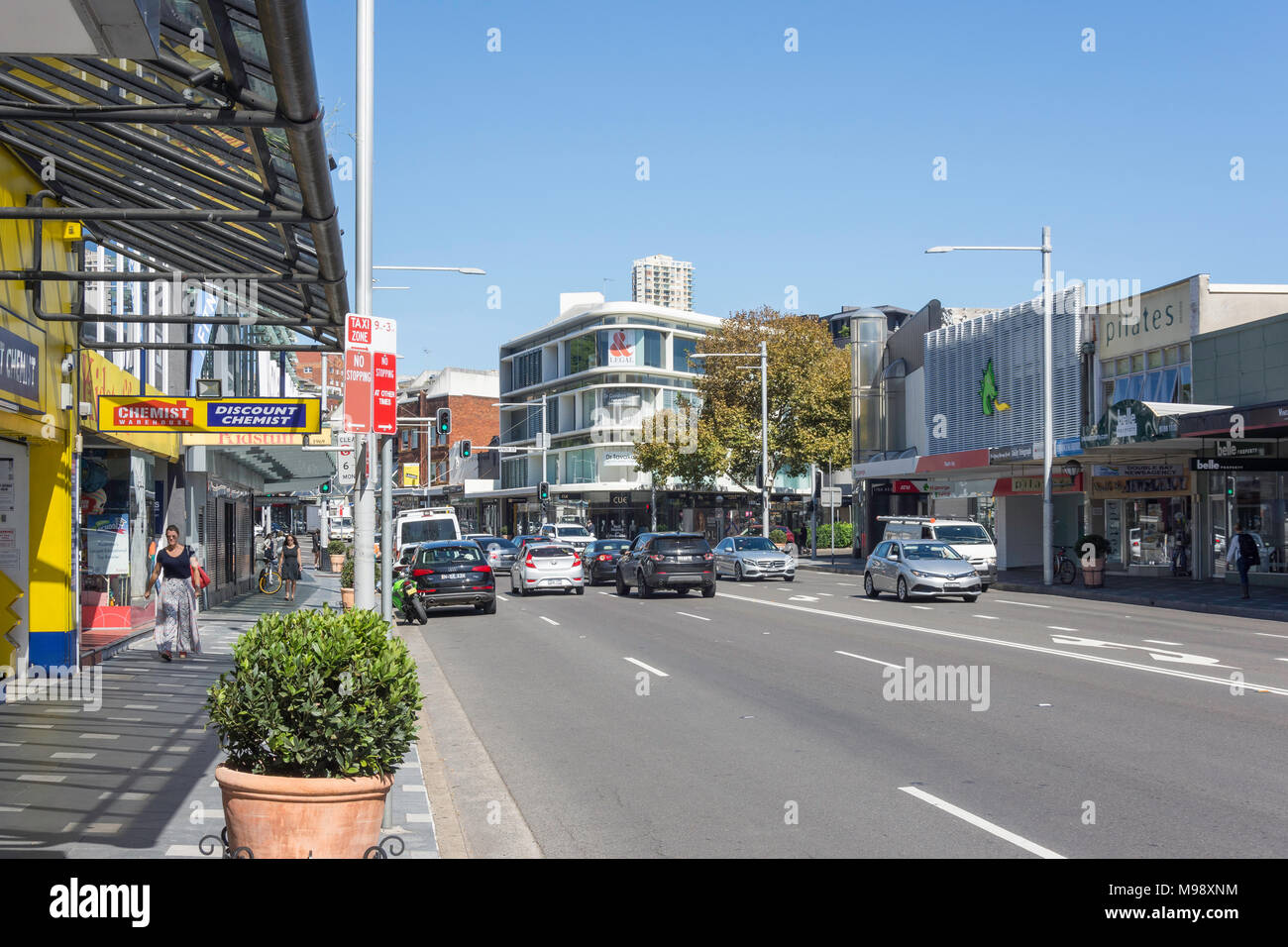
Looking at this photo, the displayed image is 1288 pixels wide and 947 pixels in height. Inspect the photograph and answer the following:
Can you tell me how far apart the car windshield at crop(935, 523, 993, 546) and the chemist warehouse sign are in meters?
21.1

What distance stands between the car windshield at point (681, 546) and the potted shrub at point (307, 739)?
24.4m

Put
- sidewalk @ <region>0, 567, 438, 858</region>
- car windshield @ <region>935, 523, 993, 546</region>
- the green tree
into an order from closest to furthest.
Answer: sidewalk @ <region>0, 567, 438, 858</region> → car windshield @ <region>935, 523, 993, 546</region> → the green tree

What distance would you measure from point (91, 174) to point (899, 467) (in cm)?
4011

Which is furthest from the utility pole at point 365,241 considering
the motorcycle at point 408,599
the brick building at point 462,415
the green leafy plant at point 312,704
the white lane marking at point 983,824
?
the brick building at point 462,415

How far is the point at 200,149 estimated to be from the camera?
8.77 m

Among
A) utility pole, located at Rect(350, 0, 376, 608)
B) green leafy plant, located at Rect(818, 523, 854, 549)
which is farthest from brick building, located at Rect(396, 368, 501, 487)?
utility pole, located at Rect(350, 0, 376, 608)

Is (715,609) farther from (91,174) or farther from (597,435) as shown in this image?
(597,435)

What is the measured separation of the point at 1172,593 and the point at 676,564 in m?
11.9

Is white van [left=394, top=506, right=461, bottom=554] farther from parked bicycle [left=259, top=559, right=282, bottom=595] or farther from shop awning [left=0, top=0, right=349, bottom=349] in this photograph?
shop awning [left=0, top=0, right=349, bottom=349]

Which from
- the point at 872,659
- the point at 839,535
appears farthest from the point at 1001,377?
the point at 872,659

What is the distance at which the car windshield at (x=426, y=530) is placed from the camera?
3856 cm

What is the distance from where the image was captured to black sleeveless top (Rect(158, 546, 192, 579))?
55.1 ft

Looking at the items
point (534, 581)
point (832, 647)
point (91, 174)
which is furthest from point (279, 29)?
point (534, 581)
